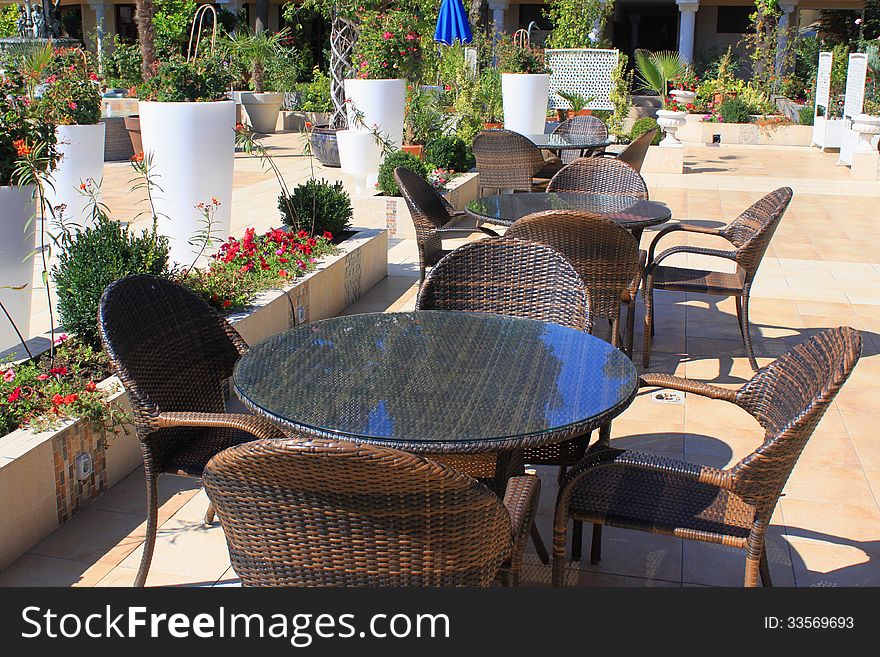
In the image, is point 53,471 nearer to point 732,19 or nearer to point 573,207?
point 573,207

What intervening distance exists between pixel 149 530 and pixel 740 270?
10.5 ft

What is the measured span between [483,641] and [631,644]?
0.35 metres

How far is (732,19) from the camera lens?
2488 cm

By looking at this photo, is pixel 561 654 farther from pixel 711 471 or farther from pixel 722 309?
pixel 722 309

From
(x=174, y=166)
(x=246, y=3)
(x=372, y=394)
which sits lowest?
(x=372, y=394)

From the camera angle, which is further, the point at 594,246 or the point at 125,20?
the point at 125,20

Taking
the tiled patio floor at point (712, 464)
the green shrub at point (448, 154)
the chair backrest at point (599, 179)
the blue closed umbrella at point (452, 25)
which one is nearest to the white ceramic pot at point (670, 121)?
the blue closed umbrella at point (452, 25)

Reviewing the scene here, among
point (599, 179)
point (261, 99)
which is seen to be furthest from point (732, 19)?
point (599, 179)

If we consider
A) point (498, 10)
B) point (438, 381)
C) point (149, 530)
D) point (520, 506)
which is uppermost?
point (498, 10)

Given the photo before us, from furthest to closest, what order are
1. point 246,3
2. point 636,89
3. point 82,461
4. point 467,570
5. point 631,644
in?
point 246,3 < point 636,89 < point 82,461 < point 631,644 < point 467,570

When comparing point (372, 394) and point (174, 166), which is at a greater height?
point (174, 166)

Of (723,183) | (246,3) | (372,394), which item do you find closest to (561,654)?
(372,394)

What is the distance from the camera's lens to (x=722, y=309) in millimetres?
5891

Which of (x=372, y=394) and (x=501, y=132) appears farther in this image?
(x=501, y=132)
